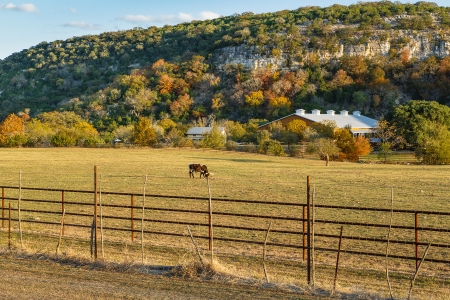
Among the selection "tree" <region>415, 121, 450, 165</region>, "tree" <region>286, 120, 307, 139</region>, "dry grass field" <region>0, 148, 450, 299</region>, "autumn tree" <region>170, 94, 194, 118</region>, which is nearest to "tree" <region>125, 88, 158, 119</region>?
"autumn tree" <region>170, 94, 194, 118</region>

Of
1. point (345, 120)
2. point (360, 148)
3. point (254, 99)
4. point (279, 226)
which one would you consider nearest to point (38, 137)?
point (360, 148)

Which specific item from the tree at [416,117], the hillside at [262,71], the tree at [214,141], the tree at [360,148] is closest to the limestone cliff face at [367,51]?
the hillside at [262,71]

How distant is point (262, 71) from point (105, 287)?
145m

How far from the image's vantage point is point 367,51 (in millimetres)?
156125

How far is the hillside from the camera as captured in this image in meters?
139

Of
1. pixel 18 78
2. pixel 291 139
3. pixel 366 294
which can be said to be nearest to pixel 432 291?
pixel 366 294

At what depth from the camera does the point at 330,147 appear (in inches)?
2457

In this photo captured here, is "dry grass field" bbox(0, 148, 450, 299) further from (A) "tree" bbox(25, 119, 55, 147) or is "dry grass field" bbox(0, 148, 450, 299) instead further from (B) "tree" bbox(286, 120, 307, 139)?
(B) "tree" bbox(286, 120, 307, 139)

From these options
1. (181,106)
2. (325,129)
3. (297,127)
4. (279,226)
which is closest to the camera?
(279,226)

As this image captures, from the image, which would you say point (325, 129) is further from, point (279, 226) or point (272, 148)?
point (279, 226)

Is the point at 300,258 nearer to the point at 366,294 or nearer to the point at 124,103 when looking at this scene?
the point at 366,294

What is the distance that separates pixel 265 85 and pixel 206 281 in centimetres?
13842

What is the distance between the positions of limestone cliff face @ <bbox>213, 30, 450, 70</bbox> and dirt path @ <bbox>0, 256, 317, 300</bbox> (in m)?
146

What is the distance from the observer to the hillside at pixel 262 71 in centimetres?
13912
